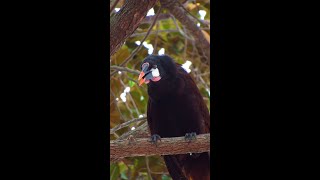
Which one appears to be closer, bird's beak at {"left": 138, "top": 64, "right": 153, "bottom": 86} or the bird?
bird's beak at {"left": 138, "top": 64, "right": 153, "bottom": 86}

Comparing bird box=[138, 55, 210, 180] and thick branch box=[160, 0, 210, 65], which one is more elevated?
thick branch box=[160, 0, 210, 65]

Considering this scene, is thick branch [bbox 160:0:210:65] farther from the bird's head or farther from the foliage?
the bird's head

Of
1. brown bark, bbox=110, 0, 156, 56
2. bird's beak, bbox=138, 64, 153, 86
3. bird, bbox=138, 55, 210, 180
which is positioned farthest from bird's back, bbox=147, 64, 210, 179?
brown bark, bbox=110, 0, 156, 56

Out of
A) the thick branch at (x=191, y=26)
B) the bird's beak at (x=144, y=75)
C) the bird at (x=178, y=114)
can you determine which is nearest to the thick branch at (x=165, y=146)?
the bird's beak at (x=144, y=75)

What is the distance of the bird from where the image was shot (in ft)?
8.11

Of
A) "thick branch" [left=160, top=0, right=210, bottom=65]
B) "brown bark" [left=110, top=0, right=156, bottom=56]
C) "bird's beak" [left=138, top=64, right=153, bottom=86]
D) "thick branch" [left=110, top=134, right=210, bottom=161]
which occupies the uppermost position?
"thick branch" [left=160, top=0, right=210, bottom=65]

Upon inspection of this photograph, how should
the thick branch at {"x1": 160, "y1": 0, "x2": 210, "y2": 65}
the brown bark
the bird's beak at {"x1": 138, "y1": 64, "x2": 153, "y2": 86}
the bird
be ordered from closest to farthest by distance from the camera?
1. the brown bark
2. the bird's beak at {"x1": 138, "y1": 64, "x2": 153, "y2": 86}
3. the bird
4. the thick branch at {"x1": 160, "y1": 0, "x2": 210, "y2": 65}

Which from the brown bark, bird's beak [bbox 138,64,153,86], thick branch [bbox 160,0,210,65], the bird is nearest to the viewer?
the brown bark
